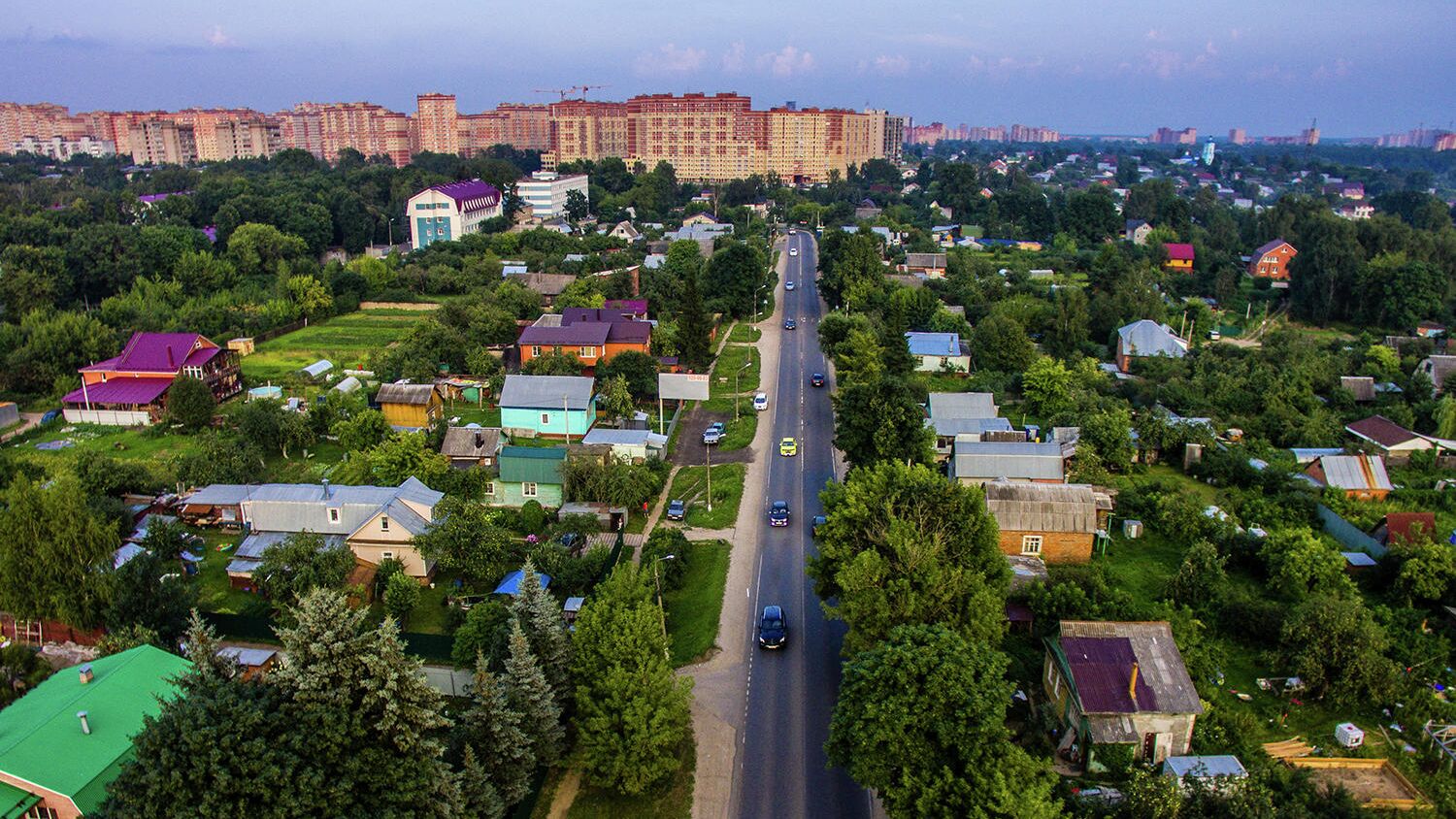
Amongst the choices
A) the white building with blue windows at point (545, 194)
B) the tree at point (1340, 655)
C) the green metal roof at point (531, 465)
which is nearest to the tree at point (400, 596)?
the green metal roof at point (531, 465)

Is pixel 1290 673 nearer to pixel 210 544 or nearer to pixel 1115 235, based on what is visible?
pixel 210 544

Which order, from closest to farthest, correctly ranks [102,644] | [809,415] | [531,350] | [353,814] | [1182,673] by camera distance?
[353,814] → [1182,673] → [102,644] → [809,415] → [531,350]

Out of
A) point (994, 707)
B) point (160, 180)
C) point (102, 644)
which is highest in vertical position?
point (160, 180)

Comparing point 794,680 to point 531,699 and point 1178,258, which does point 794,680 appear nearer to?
point 531,699

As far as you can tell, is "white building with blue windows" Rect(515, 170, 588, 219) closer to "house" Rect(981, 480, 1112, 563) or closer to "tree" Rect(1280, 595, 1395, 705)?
"house" Rect(981, 480, 1112, 563)

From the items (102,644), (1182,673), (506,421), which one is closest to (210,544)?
(102,644)

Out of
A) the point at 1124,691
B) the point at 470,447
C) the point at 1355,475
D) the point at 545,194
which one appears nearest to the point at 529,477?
the point at 470,447

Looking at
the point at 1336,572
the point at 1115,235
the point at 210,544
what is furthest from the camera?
the point at 1115,235
